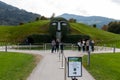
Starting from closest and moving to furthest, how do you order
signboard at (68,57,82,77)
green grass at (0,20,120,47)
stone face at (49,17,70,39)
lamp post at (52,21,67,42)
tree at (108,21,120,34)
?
signboard at (68,57,82,77) < lamp post at (52,21,67,42) < stone face at (49,17,70,39) < green grass at (0,20,120,47) < tree at (108,21,120,34)

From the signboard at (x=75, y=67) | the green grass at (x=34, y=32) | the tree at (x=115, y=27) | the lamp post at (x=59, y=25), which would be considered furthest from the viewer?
the tree at (x=115, y=27)

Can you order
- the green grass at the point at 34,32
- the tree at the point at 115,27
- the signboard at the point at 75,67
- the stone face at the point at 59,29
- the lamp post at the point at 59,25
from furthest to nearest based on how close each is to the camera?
the tree at the point at 115,27 < the green grass at the point at 34,32 < the stone face at the point at 59,29 < the lamp post at the point at 59,25 < the signboard at the point at 75,67

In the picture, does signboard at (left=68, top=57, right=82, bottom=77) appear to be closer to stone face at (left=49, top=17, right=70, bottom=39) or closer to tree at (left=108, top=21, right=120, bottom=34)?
stone face at (left=49, top=17, right=70, bottom=39)

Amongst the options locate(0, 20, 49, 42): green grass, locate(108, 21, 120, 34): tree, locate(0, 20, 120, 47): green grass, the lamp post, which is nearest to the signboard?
the lamp post

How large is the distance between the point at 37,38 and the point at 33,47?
15.4 ft

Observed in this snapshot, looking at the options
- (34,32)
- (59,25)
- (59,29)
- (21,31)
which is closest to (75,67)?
(59,29)

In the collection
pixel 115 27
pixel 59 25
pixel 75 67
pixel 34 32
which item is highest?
pixel 59 25

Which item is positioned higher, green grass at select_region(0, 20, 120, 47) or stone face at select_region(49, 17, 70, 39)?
stone face at select_region(49, 17, 70, 39)

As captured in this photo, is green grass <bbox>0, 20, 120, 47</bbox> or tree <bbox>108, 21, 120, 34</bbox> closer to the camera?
green grass <bbox>0, 20, 120, 47</bbox>

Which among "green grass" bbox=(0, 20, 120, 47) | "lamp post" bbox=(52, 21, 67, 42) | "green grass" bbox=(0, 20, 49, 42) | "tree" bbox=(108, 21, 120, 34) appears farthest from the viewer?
"tree" bbox=(108, 21, 120, 34)

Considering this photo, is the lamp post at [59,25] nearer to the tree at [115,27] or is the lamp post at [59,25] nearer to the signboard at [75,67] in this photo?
the signboard at [75,67]

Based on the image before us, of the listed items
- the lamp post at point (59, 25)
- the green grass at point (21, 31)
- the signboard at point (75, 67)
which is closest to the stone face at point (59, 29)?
the lamp post at point (59, 25)

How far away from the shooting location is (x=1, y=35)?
90.4 meters

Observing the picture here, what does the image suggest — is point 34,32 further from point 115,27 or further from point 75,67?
point 75,67
